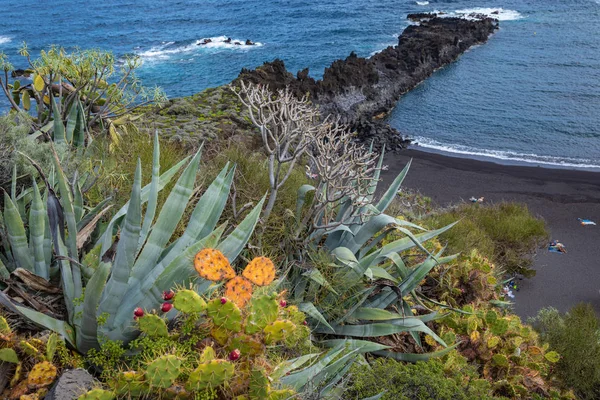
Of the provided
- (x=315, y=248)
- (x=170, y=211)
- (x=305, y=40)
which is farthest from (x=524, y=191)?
(x=305, y=40)

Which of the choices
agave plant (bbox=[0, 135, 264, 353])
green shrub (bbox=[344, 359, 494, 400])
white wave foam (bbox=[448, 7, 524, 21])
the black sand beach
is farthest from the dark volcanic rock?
agave plant (bbox=[0, 135, 264, 353])

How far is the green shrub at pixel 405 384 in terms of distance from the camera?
12.3 ft

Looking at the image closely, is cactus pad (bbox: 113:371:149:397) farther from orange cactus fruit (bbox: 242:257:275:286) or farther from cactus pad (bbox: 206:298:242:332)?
orange cactus fruit (bbox: 242:257:275:286)

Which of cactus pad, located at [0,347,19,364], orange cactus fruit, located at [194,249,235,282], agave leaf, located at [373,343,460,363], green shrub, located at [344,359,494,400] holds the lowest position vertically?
agave leaf, located at [373,343,460,363]

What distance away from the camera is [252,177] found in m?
5.93

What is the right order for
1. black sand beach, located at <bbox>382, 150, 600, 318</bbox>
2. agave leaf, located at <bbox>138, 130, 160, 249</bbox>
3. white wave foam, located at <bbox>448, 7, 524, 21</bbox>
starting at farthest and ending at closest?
1. white wave foam, located at <bbox>448, 7, 524, 21</bbox>
2. black sand beach, located at <bbox>382, 150, 600, 318</bbox>
3. agave leaf, located at <bbox>138, 130, 160, 249</bbox>

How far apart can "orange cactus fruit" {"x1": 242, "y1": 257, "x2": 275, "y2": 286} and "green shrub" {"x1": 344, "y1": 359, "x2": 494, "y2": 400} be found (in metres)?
1.24

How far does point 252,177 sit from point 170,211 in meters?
2.57

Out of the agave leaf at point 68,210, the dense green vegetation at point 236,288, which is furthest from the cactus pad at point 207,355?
the agave leaf at point 68,210

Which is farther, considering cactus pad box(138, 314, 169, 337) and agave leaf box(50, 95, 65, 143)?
agave leaf box(50, 95, 65, 143)

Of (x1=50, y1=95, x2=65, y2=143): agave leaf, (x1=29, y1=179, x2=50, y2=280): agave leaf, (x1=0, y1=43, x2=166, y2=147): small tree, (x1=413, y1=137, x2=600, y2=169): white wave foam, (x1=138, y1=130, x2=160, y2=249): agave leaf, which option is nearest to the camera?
(x1=138, y1=130, x2=160, y2=249): agave leaf

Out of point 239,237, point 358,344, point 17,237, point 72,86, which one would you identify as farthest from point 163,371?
point 72,86

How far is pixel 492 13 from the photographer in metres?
44.8

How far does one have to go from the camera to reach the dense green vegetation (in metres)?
2.84
